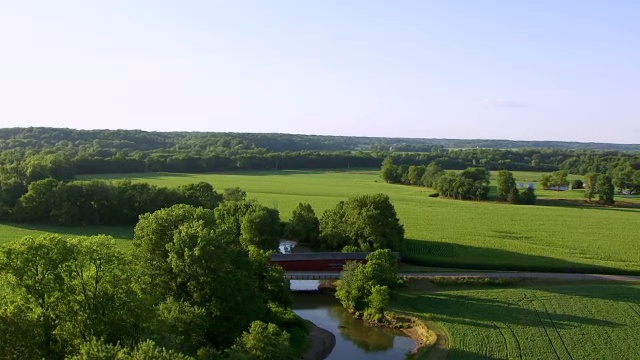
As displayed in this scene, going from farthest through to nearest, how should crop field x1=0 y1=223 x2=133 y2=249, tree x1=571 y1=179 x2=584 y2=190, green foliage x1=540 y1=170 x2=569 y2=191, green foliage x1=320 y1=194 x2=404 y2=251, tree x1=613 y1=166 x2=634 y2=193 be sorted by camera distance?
tree x1=571 y1=179 x2=584 y2=190 → green foliage x1=540 y1=170 x2=569 y2=191 → tree x1=613 y1=166 x2=634 y2=193 → crop field x1=0 y1=223 x2=133 y2=249 → green foliage x1=320 y1=194 x2=404 y2=251

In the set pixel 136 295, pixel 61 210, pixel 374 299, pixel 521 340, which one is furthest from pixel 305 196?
pixel 136 295

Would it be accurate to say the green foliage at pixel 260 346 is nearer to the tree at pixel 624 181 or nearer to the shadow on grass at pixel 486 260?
the shadow on grass at pixel 486 260

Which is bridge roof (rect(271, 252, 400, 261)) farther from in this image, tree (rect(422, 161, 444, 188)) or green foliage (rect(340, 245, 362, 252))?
tree (rect(422, 161, 444, 188))

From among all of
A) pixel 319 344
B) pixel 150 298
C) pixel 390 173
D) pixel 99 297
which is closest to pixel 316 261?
pixel 319 344

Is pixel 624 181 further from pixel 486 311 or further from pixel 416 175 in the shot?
pixel 486 311

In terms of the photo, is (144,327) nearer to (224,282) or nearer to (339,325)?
(224,282)

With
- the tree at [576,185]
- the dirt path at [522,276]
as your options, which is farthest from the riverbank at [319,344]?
the tree at [576,185]

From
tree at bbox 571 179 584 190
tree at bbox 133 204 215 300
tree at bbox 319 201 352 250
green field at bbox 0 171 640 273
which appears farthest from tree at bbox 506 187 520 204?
tree at bbox 133 204 215 300
